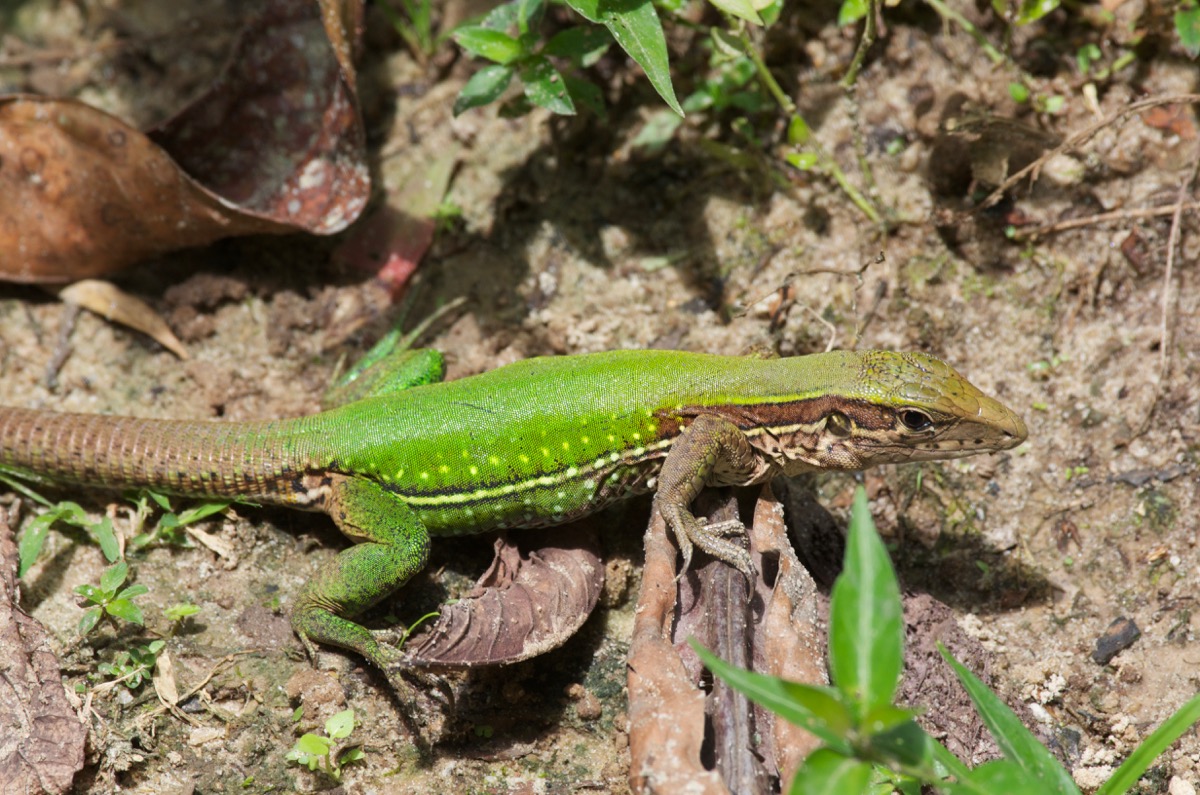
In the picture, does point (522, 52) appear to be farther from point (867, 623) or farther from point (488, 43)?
point (867, 623)

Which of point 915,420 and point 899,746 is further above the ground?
point 899,746

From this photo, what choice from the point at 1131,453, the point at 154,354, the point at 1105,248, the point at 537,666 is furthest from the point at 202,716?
the point at 1105,248

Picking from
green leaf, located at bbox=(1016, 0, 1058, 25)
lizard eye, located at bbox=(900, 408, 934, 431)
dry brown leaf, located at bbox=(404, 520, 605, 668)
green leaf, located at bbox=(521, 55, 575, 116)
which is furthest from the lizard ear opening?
green leaf, located at bbox=(1016, 0, 1058, 25)

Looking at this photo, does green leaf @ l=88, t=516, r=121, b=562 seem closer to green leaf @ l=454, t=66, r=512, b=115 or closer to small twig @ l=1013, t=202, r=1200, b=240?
green leaf @ l=454, t=66, r=512, b=115

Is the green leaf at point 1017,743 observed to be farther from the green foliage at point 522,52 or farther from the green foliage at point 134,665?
the green foliage at point 134,665

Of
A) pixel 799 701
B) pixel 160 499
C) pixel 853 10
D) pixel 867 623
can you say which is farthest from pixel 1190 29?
pixel 160 499

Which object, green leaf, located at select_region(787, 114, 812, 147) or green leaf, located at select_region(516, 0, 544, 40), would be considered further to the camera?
green leaf, located at select_region(787, 114, 812, 147)
